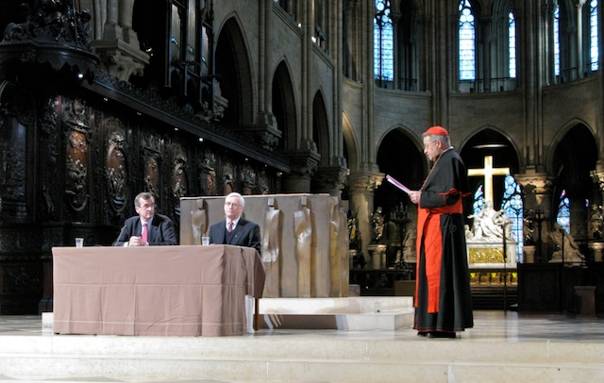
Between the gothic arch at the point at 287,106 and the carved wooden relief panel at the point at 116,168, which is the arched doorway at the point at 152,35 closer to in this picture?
the carved wooden relief panel at the point at 116,168

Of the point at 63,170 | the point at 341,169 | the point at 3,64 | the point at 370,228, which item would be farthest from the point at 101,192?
the point at 370,228

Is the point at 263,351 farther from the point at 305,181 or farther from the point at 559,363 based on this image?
the point at 305,181

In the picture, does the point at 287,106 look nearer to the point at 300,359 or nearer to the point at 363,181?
the point at 363,181

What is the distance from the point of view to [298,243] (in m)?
10.7

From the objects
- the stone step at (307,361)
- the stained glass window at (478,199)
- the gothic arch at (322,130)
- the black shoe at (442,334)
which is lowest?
the stone step at (307,361)

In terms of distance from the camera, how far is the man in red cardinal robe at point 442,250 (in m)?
7.91

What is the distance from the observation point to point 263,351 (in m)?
7.68

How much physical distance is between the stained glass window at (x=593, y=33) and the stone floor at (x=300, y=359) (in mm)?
34799

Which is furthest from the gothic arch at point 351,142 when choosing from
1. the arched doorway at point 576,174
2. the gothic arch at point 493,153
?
the arched doorway at point 576,174

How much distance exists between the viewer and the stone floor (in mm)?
6988

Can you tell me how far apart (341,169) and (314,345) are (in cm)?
2816

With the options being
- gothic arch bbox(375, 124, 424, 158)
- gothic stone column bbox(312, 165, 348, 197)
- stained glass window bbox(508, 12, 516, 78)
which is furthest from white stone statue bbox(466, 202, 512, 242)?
stained glass window bbox(508, 12, 516, 78)

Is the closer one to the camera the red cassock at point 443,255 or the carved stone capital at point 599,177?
the red cassock at point 443,255

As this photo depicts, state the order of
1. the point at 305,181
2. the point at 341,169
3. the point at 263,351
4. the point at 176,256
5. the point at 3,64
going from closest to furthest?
the point at 263,351
the point at 176,256
the point at 3,64
the point at 305,181
the point at 341,169
